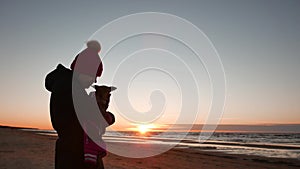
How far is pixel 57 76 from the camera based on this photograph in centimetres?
284

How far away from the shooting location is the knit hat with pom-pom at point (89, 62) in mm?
2795

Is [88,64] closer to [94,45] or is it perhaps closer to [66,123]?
[94,45]

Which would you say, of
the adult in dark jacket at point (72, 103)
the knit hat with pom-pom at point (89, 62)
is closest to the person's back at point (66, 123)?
the adult in dark jacket at point (72, 103)

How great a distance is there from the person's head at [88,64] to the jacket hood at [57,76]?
0.24 ft

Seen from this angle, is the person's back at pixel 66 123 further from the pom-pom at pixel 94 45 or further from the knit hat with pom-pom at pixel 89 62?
the pom-pom at pixel 94 45

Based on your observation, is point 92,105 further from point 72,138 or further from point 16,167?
point 16,167

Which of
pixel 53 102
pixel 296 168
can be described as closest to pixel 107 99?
pixel 53 102

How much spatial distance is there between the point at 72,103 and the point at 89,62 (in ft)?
1.26

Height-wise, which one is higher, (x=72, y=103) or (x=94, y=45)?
(x=94, y=45)

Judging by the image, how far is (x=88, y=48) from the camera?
2826 mm

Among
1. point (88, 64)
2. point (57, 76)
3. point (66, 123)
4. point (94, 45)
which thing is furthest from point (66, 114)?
point (94, 45)

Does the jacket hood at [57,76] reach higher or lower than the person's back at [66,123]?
higher

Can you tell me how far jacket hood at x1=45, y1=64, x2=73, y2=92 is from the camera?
2.78m

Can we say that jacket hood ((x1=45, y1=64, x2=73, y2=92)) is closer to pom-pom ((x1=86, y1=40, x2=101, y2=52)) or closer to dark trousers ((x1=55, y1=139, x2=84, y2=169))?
pom-pom ((x1=86, y1=40, x2=101, y2=52))
